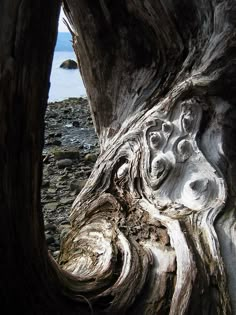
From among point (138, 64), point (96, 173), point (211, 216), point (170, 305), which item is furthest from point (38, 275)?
point (138, 64)

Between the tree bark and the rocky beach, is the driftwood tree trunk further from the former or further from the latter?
the rocky beach

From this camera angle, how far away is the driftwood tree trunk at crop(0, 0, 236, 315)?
1312 millimetres

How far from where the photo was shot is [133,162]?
8.06ft

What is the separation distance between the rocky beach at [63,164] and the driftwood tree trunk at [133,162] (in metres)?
0.83

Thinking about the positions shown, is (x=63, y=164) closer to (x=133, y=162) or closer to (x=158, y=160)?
(x=133, y=162)

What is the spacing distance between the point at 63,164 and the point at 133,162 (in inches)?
99.3

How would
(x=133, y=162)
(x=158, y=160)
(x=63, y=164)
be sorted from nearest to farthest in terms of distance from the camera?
1. (x=158, y=160)
2. (x=133, y=162)
3. (x=63, y=164)

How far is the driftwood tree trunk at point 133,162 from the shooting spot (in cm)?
131

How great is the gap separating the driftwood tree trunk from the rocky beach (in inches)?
32.5

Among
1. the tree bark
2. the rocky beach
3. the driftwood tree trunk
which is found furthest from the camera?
the rocky beach

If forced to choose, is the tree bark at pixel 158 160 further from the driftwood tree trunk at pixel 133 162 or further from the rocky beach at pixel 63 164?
the rocky beach at pixel 63 164

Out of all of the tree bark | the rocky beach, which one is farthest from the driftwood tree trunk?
the rocky beach

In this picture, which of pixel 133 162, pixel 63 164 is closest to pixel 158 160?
pixel 133 162

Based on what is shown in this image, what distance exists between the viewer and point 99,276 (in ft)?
5.75
